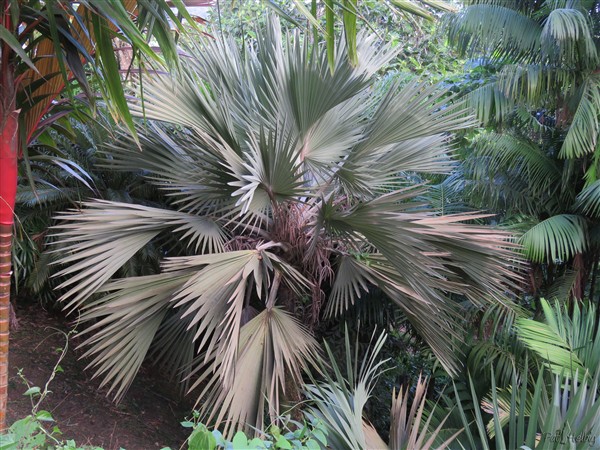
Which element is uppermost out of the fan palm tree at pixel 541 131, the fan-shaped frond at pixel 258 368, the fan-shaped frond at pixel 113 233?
the fan palm tree at pixel 541 131

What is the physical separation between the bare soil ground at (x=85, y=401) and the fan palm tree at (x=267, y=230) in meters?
0.25

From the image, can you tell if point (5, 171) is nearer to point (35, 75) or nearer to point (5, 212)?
point (5, 212)

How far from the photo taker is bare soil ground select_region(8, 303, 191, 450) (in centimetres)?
379

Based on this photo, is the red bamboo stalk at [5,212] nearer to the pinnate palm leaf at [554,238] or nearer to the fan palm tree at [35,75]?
the fan palm tree at [35,75]

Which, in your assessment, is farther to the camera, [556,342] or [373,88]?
[373,88]

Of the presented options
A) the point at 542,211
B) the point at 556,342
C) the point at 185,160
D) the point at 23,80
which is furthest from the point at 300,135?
the point at 542,211

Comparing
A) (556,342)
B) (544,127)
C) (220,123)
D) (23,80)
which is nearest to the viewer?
(23,80)

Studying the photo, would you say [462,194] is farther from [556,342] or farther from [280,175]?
[280,175]

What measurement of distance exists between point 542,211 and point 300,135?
2504mm

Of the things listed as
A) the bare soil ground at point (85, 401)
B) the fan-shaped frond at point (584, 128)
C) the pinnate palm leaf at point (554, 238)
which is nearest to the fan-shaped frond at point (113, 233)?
the bare soil ground at point (85, 401)

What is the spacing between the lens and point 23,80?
2559 millimetres

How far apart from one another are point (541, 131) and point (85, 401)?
14.7 feet

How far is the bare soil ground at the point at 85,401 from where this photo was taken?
3.79 metres

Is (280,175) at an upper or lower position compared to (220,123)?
lower
